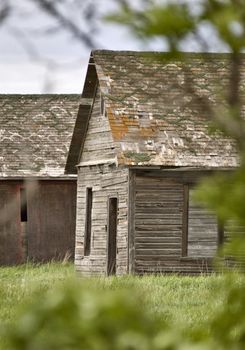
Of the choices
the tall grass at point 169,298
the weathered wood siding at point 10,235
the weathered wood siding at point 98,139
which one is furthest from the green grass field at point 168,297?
the weathered wood siding at point 10,235

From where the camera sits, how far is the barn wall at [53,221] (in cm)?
3117

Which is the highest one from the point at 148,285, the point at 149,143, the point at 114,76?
the point at 114,76

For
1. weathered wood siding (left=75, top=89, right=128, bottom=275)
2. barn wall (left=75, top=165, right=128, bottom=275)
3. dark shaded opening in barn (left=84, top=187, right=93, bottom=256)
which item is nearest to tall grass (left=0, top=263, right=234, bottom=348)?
barn wall (left=75, top=165, right=128, bottom=275)

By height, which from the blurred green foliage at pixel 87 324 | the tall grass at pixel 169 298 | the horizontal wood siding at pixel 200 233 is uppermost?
the horizontal wood siding at pixel 200 233

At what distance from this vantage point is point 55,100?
3400 centimetres

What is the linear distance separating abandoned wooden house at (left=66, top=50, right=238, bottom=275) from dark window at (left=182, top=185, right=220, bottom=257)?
2cm

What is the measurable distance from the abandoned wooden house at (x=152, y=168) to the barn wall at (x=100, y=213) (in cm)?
4

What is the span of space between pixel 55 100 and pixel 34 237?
4.90 meters

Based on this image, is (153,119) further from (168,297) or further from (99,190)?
(168,297)

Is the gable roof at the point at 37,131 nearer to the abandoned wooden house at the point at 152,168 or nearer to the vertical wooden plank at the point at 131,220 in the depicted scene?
the abandoned wooden house at the point at 152,168

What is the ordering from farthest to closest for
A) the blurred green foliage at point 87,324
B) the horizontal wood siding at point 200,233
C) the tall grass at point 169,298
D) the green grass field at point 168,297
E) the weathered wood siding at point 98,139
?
the weathered wood siding at point 98,139 → the horizontal wood siding at point 200,233 → the green grass field at point 168,297 → the tall grass at point 169,298 → the blurred green foliage at point 87,324

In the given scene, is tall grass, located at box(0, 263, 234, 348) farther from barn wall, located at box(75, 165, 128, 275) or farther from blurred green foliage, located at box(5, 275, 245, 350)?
blurred green foliage, located at box(5, 275, 245, 350)

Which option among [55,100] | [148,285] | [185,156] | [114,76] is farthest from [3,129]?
[148,285]

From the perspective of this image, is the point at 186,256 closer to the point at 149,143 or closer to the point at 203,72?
the point at 149,143
